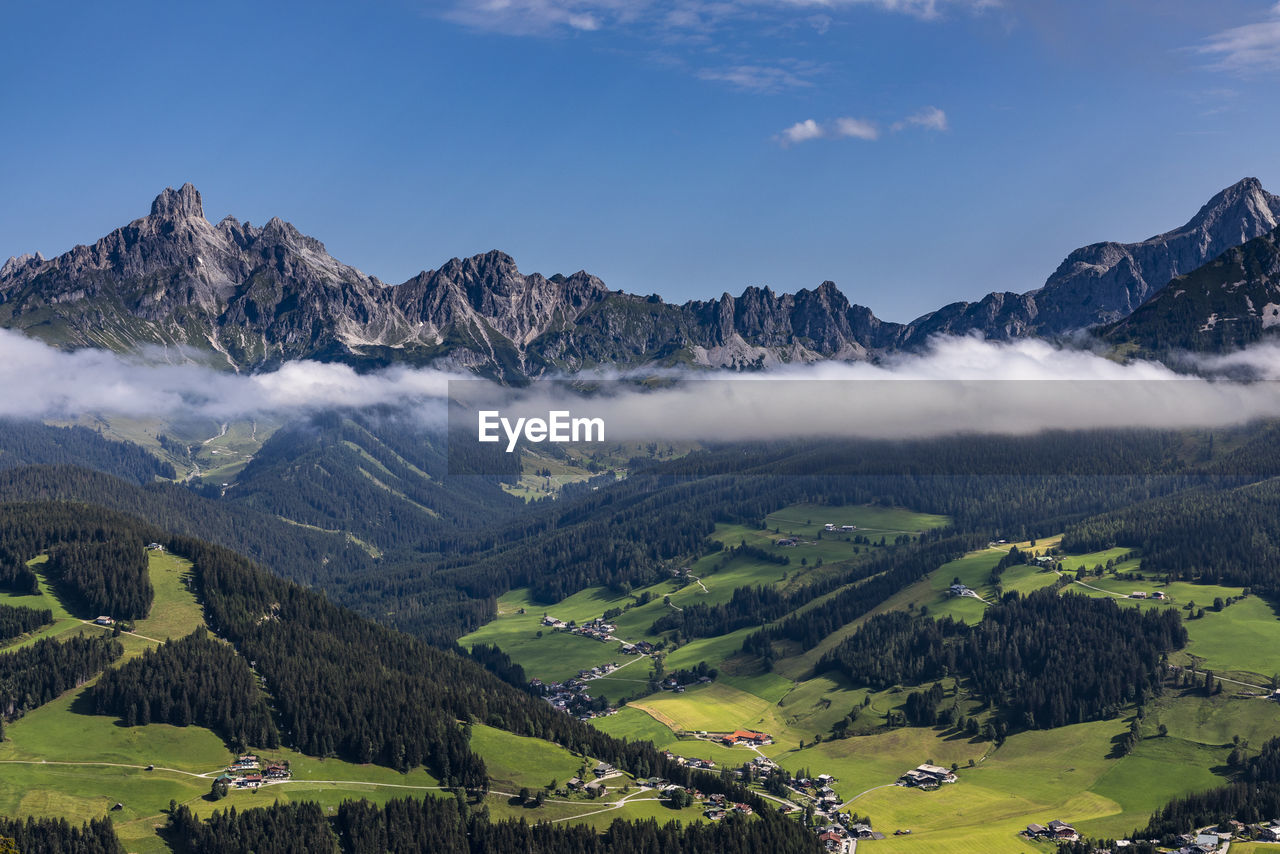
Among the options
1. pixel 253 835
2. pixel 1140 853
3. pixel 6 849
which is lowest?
pixel 1140 853

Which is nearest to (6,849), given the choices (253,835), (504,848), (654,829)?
(253,835)

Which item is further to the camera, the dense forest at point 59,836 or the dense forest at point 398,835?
the dense forest at point 398,835

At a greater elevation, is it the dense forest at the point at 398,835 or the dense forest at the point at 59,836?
the dense forest at the point at 59,836

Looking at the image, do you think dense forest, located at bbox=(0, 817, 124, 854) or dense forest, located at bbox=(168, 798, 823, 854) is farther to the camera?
dense forest, located at bbox=(168, 798, 823, 854)

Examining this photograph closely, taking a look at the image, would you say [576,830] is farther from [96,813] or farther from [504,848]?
[96,813]
